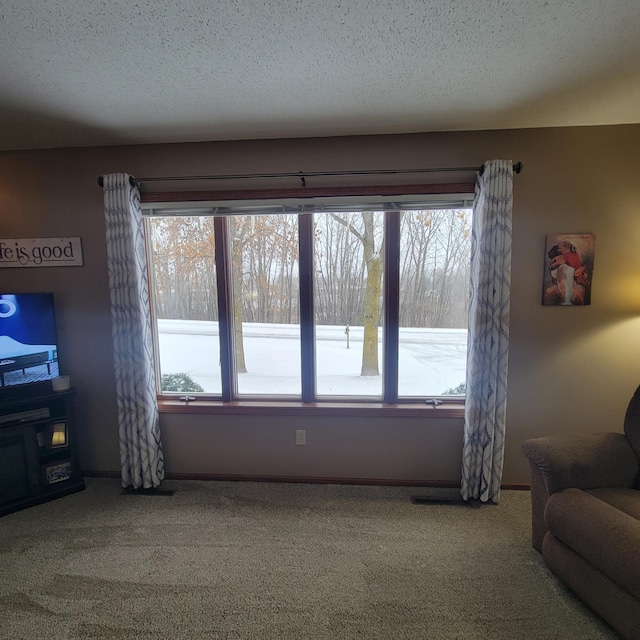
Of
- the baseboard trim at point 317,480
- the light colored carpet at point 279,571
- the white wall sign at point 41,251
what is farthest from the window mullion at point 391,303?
the white wall sign at point 41,251

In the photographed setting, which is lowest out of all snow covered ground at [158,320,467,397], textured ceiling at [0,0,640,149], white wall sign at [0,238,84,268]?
snow covered ground at [158,320,467,397]

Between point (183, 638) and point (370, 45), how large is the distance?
260 cm

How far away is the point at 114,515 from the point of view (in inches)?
83.8

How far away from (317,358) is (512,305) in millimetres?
1430

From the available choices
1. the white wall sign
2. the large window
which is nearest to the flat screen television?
the white wall sign

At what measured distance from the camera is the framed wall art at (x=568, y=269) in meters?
2.15

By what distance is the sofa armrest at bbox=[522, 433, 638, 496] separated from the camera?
63.9 inches

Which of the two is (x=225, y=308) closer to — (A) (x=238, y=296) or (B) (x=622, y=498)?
(A) (x=238, y=296)

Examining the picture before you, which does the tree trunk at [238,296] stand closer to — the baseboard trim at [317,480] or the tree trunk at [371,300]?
the baseboard trim at [317,480]

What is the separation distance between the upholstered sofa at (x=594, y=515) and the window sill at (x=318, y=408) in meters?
0.66

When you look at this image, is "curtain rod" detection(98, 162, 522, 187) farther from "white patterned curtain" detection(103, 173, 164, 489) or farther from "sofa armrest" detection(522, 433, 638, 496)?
"sofa armrest" detection(522, 433, 638, 496)

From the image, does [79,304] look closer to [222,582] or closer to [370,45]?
[222,582]

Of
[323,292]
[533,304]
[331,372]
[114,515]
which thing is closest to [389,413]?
[331,372]

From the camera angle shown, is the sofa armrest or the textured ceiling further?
the sofa armrest
